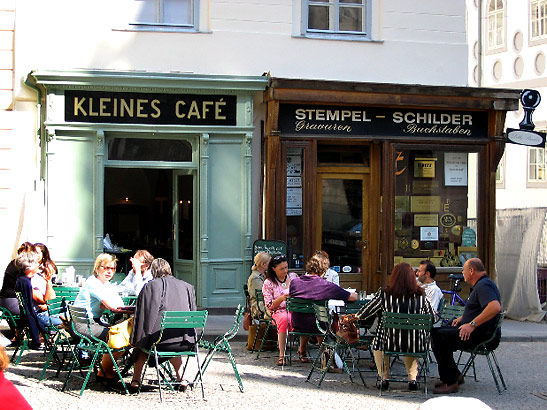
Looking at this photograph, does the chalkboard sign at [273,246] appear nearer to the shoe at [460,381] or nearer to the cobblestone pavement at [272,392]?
the cobblestone pavement at [272,392]

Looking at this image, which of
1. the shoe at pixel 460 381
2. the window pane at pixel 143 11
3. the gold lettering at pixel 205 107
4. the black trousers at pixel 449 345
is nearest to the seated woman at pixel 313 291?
the black trousers at pixel 449 345

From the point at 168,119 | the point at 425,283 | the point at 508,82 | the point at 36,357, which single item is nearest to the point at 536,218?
the point at 425,283

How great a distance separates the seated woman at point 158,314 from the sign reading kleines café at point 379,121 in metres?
6.48

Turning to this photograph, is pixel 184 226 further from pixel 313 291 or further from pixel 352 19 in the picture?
pixel 313 291

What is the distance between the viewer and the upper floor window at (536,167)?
88.4 ft

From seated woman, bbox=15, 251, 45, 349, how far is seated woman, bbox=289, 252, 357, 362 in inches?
115

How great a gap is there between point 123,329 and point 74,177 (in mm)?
6042

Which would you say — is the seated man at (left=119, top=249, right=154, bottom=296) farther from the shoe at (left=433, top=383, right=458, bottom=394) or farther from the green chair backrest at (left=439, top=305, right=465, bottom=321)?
the shoe at (left=433, top=383, right=458, bottom=394)

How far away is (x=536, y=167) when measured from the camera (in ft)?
89.3

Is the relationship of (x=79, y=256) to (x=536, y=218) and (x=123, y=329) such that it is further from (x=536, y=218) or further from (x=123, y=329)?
(x=536, y=218)

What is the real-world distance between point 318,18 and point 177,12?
2368 millimetres

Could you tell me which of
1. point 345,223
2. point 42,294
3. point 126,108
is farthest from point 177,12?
point 42,294

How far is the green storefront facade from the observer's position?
49.3ft

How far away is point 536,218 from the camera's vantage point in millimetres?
16266
